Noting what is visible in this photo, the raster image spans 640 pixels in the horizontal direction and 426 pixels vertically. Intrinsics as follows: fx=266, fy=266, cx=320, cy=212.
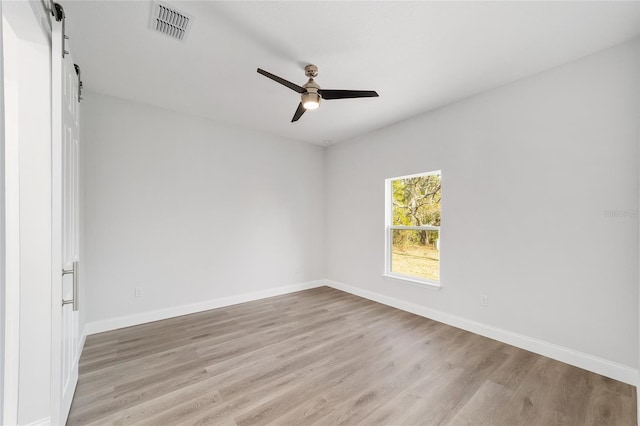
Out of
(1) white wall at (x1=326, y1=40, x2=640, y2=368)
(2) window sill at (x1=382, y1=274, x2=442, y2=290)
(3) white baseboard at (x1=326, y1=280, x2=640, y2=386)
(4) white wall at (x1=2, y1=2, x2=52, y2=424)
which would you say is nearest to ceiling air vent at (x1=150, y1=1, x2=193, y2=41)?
(4) white wall at (x1=2, y1=2, x2=52, y2=424)

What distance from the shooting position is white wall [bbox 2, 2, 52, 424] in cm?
137

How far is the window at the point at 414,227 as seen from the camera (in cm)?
355

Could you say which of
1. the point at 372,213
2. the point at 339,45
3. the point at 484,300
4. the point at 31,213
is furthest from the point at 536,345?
the point at 31,213

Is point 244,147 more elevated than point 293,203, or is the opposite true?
point 244,147

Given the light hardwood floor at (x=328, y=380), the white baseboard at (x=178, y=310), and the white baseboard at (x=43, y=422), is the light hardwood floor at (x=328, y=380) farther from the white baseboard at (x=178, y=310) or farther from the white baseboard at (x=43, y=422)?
the white baseboard at (x=43, y=422)

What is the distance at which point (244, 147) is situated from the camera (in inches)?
163

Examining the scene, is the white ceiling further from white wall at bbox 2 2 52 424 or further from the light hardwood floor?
the light hardwood floor

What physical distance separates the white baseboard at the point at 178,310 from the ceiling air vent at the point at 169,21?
3.09m

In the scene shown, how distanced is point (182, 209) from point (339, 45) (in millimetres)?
2792

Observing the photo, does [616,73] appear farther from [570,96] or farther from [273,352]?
[273,352]

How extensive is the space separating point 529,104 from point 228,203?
3824 millimetres

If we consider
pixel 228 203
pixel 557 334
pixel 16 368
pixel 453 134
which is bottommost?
pixel 557 334

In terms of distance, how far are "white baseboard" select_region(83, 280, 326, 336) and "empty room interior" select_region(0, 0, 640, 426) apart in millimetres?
26

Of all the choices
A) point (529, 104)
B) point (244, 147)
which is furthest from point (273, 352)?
point (529, 104)
